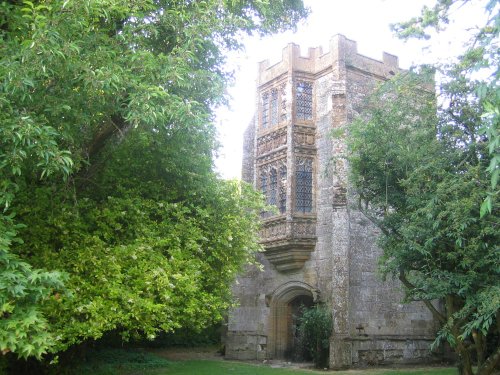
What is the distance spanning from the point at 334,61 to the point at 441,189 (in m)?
9.60

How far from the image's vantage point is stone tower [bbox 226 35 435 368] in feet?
57.3

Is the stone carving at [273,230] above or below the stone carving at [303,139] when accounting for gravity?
below

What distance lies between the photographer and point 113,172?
34.9 ft

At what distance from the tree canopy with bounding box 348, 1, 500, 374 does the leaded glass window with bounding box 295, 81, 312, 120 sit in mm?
6142

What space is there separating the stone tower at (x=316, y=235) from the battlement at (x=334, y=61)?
4 centimetres

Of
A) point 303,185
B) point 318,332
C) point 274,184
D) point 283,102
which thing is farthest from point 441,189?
point 283,102

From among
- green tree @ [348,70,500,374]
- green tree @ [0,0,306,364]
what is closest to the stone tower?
green tree @ [348,70,500,374]

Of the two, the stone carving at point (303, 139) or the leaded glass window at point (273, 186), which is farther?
the leaded glass window at point (273, 186)

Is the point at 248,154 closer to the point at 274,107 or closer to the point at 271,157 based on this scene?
the point at 271,157

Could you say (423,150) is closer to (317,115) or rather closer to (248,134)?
(317,115)

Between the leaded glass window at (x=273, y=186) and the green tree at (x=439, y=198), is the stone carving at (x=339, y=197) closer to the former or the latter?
the leaded glass window at (x=273, y=186)

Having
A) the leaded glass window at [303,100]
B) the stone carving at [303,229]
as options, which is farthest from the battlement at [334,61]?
the stone carving at [303,229]

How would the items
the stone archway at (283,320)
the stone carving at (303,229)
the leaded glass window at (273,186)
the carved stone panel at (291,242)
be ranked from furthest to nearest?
1. the leaded glass window at (273,186)
2. the stone archway at (283,320)
3. the stone carving at (303,229)
4. the carved stone panel at (291,242)

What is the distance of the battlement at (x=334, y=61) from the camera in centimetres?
1923
